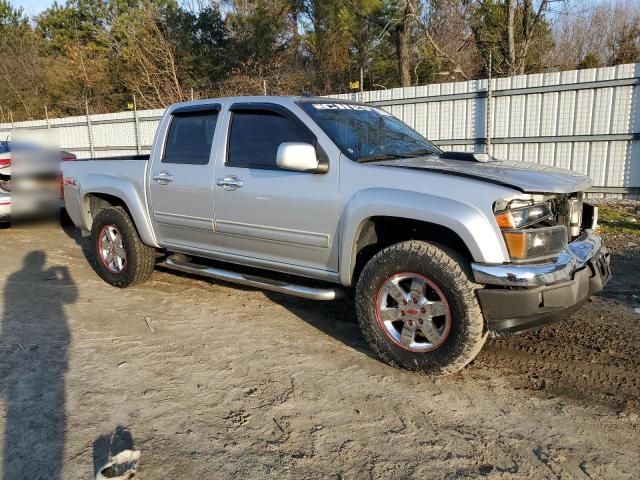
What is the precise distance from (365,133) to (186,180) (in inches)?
64.0

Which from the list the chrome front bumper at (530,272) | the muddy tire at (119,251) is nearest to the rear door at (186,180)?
the muddy tire at (119,251)

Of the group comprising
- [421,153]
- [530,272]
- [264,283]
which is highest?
[421,153]

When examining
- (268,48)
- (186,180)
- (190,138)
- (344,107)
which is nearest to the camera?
(344,107)

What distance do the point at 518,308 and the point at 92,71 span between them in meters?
27.1

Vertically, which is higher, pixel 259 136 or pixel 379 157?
pixel 259 136

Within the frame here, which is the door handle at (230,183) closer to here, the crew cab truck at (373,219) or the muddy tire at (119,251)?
the crew cab truck at (373,219)

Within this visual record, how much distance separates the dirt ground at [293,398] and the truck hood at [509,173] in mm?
1205

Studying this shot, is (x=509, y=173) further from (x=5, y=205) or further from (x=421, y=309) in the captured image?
(x=5, y=205)

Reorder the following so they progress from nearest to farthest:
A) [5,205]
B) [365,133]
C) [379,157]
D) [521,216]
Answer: [521,216] < [379,157] < [365,133] < [5,205]

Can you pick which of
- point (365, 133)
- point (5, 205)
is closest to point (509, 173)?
point (365, 133)

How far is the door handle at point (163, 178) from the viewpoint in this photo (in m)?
4.70

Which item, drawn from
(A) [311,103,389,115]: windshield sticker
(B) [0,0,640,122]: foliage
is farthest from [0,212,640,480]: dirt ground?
(B) [0,0,640,122]: foliage

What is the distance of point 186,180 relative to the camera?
4.57 meters

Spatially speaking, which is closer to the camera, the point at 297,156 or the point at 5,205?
the point at 297,156
